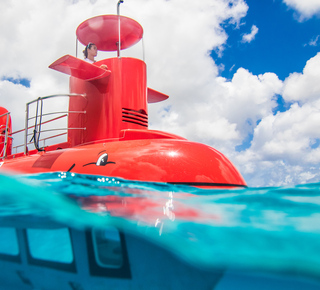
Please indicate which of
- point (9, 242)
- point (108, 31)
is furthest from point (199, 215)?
point (108, 31)

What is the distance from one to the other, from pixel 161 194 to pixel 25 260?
1.30 metres

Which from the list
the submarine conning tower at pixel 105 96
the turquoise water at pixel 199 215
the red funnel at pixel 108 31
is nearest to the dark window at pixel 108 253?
the turquoise water at pixel 199 215

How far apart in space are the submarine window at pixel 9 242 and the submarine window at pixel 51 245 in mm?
131

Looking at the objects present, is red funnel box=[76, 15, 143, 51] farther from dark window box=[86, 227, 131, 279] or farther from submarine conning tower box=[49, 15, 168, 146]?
dark window box=[86, 227, 131, 279]

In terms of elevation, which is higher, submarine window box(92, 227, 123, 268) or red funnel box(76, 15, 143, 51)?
red funnel box(76, 15, 143, 51)

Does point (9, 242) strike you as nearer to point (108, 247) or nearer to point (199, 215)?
point (108, 247)

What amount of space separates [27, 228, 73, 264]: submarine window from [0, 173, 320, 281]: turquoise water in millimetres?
139

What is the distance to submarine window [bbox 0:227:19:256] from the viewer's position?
2475mm

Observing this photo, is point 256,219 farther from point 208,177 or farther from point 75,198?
point 75,198

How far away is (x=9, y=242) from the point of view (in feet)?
8.53

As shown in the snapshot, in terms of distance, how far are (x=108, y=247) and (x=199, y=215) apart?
774 mm

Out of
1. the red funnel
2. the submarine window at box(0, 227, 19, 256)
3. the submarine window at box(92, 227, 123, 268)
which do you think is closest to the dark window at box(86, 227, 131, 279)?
the submarine window at box(92, 227, 123, 268)

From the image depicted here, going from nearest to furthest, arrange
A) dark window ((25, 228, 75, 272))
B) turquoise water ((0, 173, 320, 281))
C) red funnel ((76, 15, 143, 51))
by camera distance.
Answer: turquoise water ((0, 173, 320, 281))
dark window ((25, 228, 75, 272))
red funnel ((76, 15, 143, 51))

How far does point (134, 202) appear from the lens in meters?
2.57
